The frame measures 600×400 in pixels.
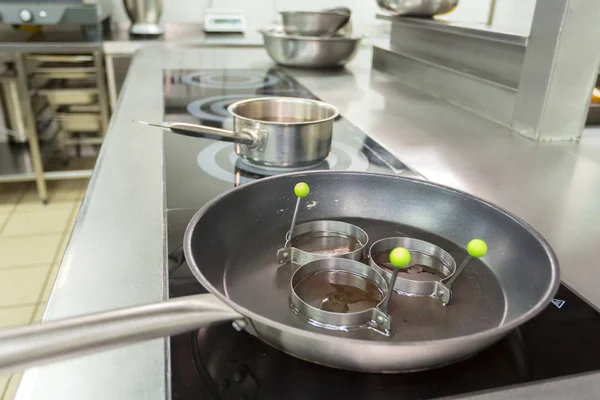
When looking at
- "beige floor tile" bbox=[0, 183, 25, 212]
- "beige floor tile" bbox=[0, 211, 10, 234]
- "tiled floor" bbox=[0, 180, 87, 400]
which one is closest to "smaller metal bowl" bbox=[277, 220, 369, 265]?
"tiled floor" bbox=[0, 180, 87, 400]

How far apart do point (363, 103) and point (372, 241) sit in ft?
2.20

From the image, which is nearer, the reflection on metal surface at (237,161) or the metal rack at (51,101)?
the reflection on metal surface at (237,161)

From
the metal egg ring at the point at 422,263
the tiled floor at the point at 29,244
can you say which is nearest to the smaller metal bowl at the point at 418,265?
the metal egg ring at the point at 422,263

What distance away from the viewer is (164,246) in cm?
48

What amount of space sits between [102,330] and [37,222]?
6.63 feet

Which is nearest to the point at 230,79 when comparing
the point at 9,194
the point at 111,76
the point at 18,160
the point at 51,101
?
the point at 111,76

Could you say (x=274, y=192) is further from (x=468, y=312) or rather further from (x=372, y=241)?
(x=468, y=312)

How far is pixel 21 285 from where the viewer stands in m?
1.65

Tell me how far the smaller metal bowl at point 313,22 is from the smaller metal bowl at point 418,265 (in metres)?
1.01

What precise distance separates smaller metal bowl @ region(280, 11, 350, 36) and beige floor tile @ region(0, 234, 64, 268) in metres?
1.19

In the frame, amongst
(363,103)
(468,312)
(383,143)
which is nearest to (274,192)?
(468,312)

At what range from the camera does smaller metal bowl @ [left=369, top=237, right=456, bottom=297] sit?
1.36 ft

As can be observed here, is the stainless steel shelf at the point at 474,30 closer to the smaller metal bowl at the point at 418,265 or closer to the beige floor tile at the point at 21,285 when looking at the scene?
the smaller metal bowl at the point at 418,265

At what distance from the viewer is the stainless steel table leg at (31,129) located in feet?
6.23
